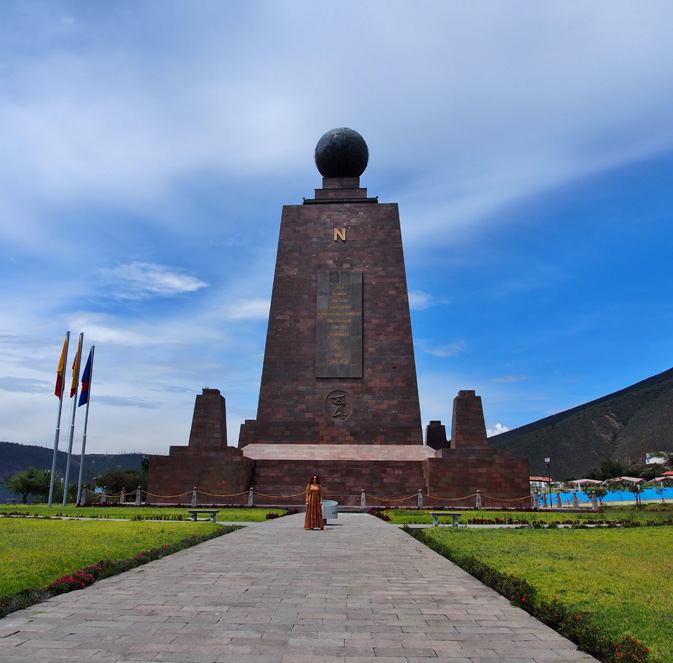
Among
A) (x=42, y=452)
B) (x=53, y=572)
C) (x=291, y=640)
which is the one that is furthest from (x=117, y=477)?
(x=42, y=452)

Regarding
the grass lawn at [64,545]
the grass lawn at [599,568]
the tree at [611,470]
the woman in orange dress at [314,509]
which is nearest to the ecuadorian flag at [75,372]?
the grass lawn at [64,545]

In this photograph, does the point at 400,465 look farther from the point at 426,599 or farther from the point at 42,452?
the point at 42,452

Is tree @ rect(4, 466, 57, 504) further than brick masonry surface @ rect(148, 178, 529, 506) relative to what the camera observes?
Yes

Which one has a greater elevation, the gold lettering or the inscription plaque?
the gold lettering

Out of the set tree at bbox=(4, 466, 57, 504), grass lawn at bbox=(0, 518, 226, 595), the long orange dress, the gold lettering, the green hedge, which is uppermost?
the gold lettering

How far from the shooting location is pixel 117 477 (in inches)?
1953

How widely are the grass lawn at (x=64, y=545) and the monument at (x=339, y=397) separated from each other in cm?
925

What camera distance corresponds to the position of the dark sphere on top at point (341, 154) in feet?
103

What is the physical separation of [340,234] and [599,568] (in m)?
23.7

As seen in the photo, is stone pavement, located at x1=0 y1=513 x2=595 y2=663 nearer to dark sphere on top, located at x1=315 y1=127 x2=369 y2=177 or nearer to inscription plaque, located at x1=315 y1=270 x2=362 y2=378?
inscription plaque, located at x1=315 y1=270 x2=362 y2=378

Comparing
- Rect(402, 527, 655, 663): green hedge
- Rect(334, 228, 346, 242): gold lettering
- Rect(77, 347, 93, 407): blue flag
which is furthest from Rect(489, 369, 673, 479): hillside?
Rect(402, 527, 655, 663): green hedge

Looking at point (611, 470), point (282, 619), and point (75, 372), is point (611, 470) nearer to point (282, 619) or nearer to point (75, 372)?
point (75, 372)

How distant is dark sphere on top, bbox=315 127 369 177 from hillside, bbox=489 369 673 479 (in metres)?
63.8

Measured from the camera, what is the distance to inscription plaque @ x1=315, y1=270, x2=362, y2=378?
27.5 metres
